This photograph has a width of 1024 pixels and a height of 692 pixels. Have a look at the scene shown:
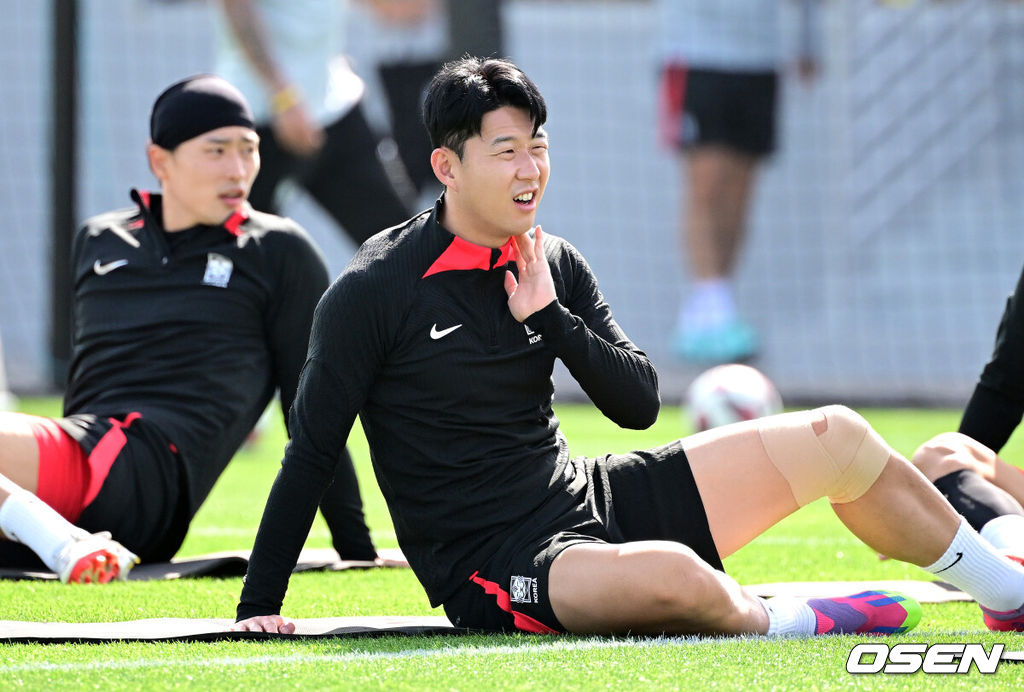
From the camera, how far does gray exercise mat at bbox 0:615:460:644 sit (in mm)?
3375

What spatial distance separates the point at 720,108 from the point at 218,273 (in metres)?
9.79

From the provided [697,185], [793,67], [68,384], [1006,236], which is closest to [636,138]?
[793,67]

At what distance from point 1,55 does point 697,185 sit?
8429mm

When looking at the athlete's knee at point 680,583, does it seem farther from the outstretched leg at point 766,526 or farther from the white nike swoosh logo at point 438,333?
the white nike swoosh logo at point 438,333

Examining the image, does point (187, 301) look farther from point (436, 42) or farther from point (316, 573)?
point (436, 42)

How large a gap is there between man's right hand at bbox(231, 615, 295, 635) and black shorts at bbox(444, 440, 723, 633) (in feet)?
1.23

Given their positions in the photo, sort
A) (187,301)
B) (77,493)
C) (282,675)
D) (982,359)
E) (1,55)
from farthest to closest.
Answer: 1. (1,55)
2. (982,359)
3. (187,301)
4. (77,493)
5. (282,675)

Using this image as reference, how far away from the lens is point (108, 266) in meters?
5.05

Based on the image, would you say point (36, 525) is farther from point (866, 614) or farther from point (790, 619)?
point (866, 614)

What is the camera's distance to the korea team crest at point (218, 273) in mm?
4984

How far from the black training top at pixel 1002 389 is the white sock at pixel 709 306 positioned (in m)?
8.92

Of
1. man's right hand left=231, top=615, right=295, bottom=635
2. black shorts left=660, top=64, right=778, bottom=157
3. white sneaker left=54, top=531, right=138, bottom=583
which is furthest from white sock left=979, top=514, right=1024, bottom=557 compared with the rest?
black shorts left=660, top=64, right=778, bottom=157

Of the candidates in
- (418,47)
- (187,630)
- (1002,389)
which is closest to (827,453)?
(1002,389)

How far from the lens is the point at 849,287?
16438 mm
